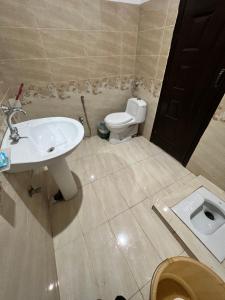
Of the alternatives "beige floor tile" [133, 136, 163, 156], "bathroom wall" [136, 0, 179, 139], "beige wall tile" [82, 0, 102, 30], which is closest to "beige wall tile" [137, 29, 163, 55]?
"bathroom wall" [136, 0, 179, 139]

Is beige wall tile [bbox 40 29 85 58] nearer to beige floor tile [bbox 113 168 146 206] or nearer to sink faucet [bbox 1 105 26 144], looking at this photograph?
sink faucet [bbox 1 105 26 144]

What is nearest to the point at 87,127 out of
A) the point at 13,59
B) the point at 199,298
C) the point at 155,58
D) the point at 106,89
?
the point at 106,89

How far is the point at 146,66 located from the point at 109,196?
1.79m

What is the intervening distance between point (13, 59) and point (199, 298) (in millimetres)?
2434

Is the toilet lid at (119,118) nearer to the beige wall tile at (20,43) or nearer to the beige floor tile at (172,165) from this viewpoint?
the beige floor tile at (172,165)

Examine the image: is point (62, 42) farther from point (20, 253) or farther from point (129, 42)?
point (20, 253)

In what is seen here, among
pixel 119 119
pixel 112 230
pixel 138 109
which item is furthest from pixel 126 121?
pixel 112 230

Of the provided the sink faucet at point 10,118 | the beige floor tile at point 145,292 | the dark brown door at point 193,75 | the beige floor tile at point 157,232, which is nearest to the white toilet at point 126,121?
the dark brown door at point 193,75

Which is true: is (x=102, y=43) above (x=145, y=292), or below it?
above

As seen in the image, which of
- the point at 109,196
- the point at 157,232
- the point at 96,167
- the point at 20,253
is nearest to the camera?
the point at 20,253

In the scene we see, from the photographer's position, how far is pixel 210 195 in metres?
1.35

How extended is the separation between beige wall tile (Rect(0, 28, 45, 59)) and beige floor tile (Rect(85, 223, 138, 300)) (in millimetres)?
1898

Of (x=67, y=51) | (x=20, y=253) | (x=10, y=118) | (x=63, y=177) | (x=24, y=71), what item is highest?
(x=67, y=51)

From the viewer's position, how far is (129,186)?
5.14ft
